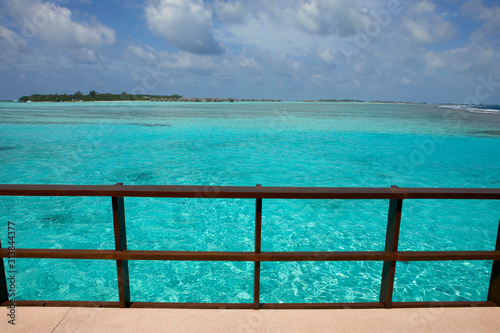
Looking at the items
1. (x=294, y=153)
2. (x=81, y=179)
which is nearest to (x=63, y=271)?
(x=81, y=179)

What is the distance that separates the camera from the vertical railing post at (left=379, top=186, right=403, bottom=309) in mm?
2367

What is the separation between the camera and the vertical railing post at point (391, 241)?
7.77 feet

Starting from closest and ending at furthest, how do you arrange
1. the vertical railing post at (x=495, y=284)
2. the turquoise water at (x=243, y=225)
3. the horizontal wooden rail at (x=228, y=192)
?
1. the horizontal wooden rail at (x=228, y=192)
2. the vertical railing post at (x=495, y=284)
3. the turquoise water at (x=243, y=225)

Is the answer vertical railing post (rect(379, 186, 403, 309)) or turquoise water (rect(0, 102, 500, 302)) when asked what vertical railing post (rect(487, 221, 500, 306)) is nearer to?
vertical railing post (rect(379, 186, 403, 309))

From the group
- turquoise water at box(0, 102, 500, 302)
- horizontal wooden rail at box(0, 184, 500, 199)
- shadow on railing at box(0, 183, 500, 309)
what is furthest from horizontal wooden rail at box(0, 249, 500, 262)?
turquoise water at box(0, 102, 500, 302)

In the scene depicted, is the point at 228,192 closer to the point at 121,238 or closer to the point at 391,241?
the point at 121,238

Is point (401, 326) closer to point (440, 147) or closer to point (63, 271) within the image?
point (63, 271)

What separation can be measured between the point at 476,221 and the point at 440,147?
19300mm

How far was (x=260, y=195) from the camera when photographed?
→ 2213mm

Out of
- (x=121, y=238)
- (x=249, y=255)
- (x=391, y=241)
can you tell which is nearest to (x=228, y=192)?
(x=249, y=255)

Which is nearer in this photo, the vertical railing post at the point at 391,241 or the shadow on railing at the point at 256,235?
the shadow on railing at the point at 256,235

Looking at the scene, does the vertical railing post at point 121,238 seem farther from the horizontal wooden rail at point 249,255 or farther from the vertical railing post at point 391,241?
the vertical railing post at point 391,241

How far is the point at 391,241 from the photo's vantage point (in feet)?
7.97

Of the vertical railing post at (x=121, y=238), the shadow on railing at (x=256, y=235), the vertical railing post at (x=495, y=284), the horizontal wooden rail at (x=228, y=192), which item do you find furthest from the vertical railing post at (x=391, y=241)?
the vertical railing post at (x=121, y=238)
